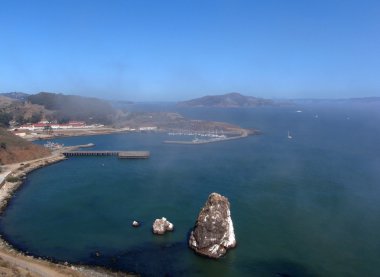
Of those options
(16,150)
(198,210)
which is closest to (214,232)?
(198,210)

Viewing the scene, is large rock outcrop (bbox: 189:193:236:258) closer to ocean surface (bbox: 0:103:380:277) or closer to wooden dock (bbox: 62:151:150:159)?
ocean surface (bbox: 0:103:380:277)

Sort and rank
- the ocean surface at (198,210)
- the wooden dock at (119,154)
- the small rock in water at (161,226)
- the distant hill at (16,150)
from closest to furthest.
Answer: the ocean surface at (198,210) < the small rock in water at (161,226) < the distant hill at (16,150) < the wooden dock at (119,154)

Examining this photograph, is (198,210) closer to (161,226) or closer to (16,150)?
(161,226)

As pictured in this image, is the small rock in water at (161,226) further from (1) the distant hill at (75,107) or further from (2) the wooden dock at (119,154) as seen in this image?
(1) the distant hill at (75,107)

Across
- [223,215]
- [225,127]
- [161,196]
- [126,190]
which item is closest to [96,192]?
[126,190]

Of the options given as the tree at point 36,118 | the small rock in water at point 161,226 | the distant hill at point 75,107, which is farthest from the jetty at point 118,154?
the tree at point 36,118

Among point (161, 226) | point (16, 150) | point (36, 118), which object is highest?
point (36, 118)
